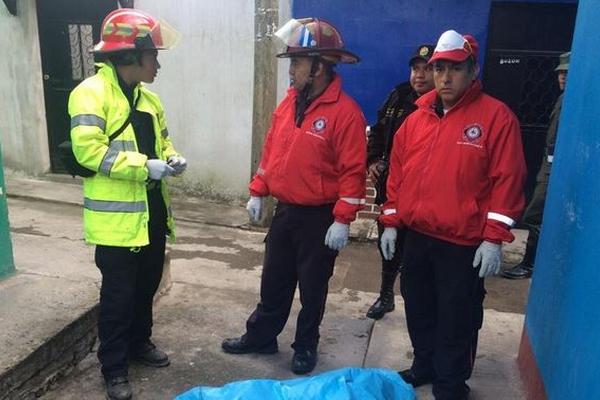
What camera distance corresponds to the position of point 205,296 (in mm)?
4180

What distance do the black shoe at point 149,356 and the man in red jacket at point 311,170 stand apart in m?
0.76

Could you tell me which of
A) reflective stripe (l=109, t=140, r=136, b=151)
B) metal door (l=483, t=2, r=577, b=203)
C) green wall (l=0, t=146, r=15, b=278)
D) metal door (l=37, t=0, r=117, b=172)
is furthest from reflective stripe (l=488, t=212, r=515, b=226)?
metal door (l=37, t=0, r=117, b=172)

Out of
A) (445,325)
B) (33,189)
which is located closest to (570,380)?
(445,325)

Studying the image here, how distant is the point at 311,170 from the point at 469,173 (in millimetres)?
832

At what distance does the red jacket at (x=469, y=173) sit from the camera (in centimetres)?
253

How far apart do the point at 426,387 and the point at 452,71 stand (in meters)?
1.72

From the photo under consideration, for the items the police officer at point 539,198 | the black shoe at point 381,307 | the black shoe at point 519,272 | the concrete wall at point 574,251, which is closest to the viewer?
the concrete wall at point 574,251

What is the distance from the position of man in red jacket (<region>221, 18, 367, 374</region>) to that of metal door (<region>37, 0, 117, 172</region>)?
14.7ft

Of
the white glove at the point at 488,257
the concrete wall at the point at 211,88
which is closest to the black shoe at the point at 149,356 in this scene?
the white glove at the point at 488,257

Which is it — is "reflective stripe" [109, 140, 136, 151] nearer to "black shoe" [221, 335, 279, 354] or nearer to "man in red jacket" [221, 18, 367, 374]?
"man in red jacket" [221, 18, 367, 374]

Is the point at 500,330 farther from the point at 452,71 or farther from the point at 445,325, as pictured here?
the point at 452,71

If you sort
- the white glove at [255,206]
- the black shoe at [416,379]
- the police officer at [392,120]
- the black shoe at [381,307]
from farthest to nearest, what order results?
the black shoe at [381,307] < the police officer at [392,120] < the white glove at [255,206] < the black shoe at [416,379]

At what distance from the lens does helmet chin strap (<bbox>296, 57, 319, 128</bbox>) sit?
301 cm

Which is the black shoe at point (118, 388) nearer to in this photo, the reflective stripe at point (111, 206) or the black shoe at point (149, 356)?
the black shoe at point (149, 356)
